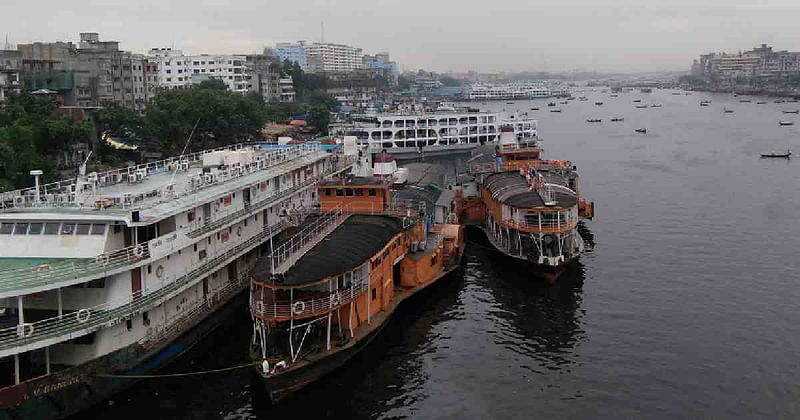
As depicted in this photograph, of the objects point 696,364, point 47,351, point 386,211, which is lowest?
point 696,364

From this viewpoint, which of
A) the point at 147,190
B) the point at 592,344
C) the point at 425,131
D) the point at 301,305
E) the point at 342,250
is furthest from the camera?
the point at 425,131

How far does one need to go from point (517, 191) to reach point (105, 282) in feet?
90.1

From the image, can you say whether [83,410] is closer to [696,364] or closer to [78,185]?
[78,185]

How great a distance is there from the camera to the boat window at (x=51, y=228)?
27.8 meters

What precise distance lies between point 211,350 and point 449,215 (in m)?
21.4

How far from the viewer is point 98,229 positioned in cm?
2791

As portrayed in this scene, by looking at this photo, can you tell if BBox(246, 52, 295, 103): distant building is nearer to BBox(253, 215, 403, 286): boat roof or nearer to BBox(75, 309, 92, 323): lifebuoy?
BBox(253, 215, 403, 286): boat roof

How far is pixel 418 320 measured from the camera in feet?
120

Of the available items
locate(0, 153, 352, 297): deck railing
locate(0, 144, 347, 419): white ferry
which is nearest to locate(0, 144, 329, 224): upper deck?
locate(0, 144, 347, 419): white ferry

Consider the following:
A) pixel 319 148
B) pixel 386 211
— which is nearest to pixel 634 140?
pixel 319 148

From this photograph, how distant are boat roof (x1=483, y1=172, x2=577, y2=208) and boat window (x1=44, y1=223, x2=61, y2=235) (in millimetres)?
24996

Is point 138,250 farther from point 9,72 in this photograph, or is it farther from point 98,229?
point 9,72

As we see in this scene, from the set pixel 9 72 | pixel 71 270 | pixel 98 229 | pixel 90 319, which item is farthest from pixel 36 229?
pixel 9 72

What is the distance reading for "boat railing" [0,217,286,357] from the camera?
76.6 feet
